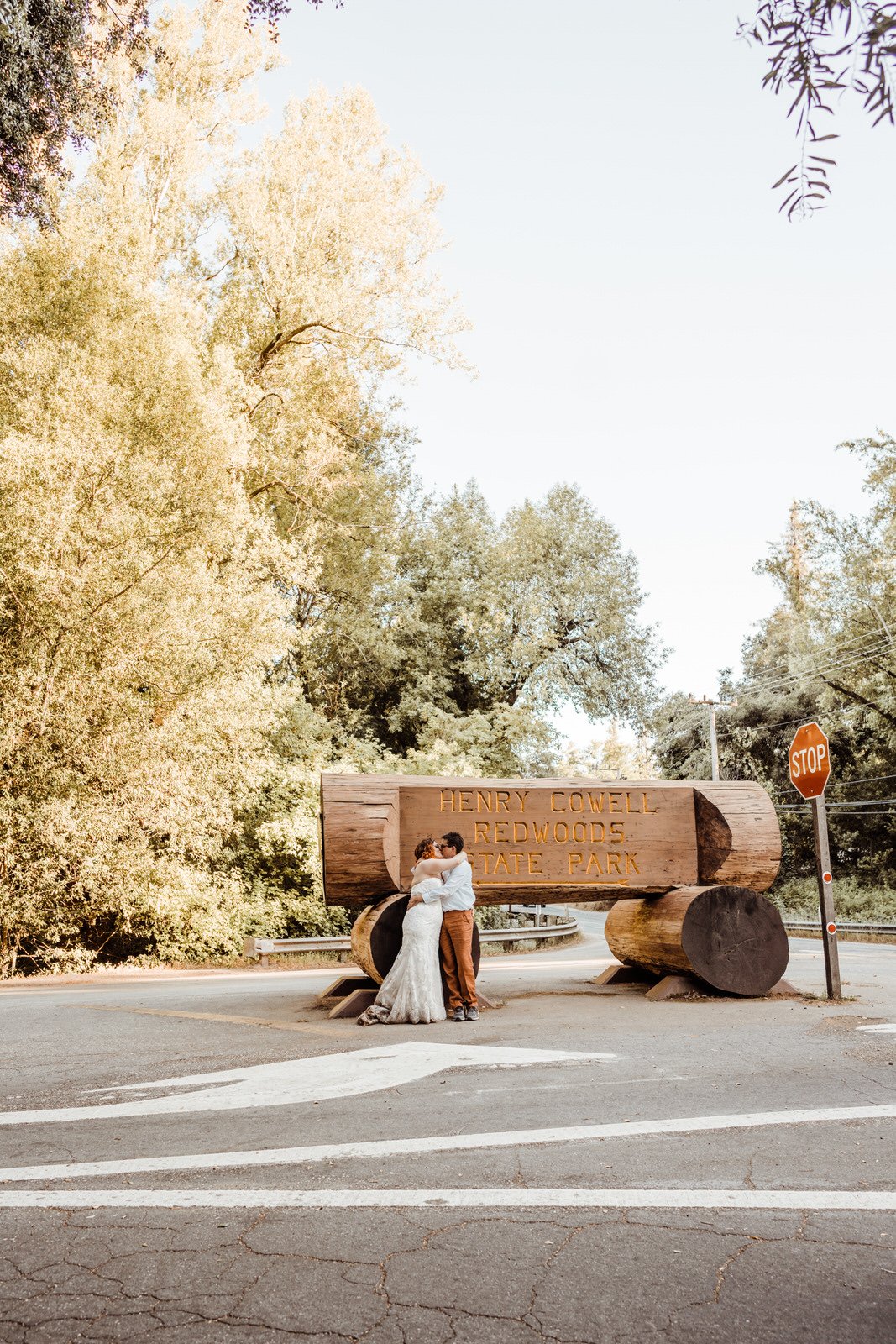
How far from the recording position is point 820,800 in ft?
32.5

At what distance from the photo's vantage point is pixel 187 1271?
3104 mm

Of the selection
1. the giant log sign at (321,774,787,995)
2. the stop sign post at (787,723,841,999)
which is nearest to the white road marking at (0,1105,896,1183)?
the stop sign post at (787,723,841,999)

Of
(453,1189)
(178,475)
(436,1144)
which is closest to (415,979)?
(436,1144)

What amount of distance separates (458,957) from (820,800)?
3.91 m

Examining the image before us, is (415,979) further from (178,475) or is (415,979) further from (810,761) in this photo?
(178,475)

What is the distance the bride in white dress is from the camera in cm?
902

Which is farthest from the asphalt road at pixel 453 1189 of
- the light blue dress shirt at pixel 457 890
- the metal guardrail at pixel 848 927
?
the metal guardrail at pixel 848 927

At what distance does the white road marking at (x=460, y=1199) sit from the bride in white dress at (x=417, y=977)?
5136mm

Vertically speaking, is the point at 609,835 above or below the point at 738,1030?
above

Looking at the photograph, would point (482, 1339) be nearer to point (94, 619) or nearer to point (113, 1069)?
point (113, 1069)

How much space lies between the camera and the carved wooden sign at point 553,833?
32.2 ft

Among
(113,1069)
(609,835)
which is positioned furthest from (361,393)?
(113,1069)

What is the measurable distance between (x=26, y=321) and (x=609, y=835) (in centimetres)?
1423

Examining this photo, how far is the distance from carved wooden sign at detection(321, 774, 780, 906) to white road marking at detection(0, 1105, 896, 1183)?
16.6 feet
